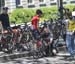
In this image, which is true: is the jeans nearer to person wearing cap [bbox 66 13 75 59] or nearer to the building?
person wearing cap [bbox 66 13 75 59]

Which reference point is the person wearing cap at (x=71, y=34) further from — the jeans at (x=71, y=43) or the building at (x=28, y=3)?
the building at (x=28, y=3)

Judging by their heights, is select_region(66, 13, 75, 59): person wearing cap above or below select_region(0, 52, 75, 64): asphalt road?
above

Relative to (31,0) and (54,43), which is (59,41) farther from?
(31,0)

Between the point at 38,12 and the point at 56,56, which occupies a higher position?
the point at 38,12

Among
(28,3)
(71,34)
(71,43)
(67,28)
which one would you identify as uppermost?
(67,28)

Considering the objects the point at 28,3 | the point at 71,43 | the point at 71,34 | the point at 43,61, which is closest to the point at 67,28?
the point at 71,34

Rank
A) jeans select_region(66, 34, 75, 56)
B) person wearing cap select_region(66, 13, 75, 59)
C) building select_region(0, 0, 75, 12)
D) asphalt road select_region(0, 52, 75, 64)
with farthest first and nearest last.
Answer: building select_region(0, 0, 75, 12)
asphalt road select_region(0, 52, 75, 64)
jeans select_region(66, 34, 75, 56)
person wearing cap select_region(66, 13, 75, 59)

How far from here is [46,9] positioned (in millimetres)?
37719

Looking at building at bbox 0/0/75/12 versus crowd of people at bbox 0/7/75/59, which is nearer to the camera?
crowd of people at bbox 0/7/75/59

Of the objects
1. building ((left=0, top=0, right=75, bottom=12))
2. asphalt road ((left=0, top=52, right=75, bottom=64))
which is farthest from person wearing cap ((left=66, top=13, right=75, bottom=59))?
building ((left=0, top=0, right=75, bottom=12))

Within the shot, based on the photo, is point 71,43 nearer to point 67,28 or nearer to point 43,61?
point 67,28

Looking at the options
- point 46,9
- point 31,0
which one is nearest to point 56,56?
point 46,9

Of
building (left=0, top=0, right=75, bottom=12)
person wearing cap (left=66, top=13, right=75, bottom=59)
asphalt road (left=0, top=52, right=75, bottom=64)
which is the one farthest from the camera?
building (left=0, top=0, right=75, bottom=12)

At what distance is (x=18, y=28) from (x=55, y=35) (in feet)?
5.11
